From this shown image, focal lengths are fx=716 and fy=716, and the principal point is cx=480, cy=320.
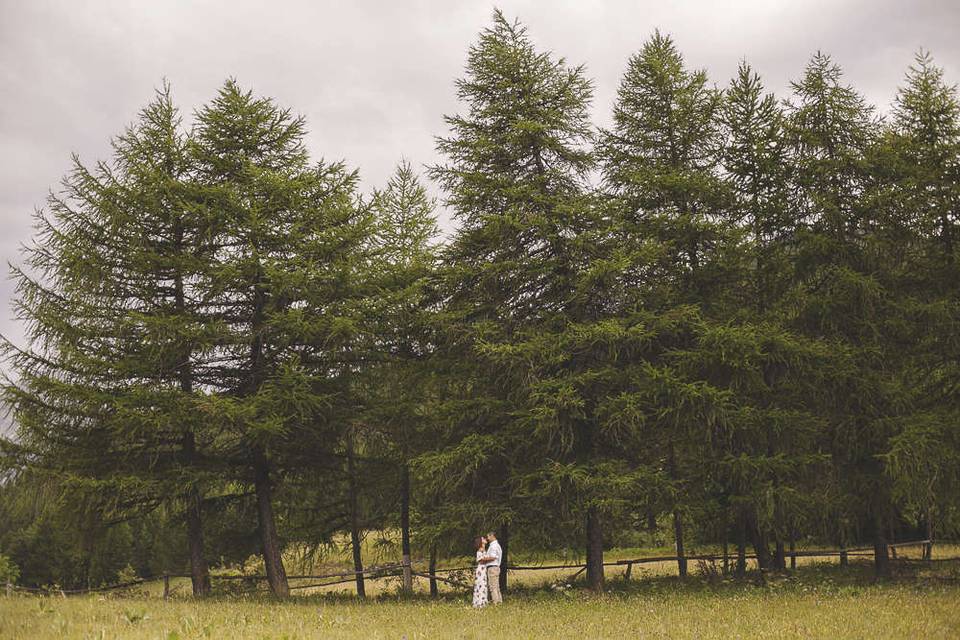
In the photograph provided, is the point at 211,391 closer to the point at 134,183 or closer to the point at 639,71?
the point at 134,183

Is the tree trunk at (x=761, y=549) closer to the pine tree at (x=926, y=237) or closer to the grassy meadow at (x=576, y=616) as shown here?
the grassy meadow at (x=576, y=616)

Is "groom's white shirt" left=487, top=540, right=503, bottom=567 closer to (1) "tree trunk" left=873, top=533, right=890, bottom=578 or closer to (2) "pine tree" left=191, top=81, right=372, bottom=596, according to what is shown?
(2) "pine tree" left=191, top=81, right=372, bottom=596

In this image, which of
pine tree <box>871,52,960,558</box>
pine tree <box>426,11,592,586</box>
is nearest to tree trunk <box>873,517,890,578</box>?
pine tree <box>871,52,960,558</box>

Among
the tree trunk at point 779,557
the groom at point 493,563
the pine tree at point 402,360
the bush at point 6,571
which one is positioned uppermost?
the pine tree at point 402,360

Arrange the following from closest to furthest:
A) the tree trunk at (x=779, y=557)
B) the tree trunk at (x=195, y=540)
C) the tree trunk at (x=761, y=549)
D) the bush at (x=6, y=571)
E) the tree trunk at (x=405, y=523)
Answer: the tree trunk at (x=195, y=540), the tree trunk at (x=761, y=549), the tree trunk at (x=779, y=557), the tree trunk at (x=405, y=523), the bush at (x=6, y=571)

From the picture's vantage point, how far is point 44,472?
16.8m

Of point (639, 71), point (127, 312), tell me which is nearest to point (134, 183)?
point (127, 312)

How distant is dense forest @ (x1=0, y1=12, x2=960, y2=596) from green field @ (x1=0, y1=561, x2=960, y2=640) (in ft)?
6.28

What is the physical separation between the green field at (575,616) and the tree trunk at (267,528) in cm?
122

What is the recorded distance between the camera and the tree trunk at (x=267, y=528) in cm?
1923

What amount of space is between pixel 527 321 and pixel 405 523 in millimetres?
8232

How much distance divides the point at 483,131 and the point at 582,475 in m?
9.79

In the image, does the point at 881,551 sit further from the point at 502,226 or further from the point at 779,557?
the point at 502,226

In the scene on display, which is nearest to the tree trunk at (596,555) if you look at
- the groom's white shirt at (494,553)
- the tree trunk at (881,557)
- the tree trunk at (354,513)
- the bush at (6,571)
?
the groom's white shirt at (494,553)
